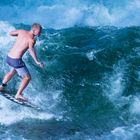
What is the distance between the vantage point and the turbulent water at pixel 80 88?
12.8 m

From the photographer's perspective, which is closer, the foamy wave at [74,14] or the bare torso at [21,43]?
the bare torso at [21,43]

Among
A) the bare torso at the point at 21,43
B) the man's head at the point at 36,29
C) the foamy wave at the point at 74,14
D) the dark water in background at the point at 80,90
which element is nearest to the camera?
the man's head at the point at 36,29

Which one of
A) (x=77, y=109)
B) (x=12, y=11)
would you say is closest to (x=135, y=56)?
(x=77, y=109)

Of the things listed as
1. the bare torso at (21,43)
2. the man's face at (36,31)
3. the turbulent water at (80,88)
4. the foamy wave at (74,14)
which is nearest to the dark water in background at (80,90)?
the turbulent water at (80,88)

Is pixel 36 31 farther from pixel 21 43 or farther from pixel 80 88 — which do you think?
pixel 80 88

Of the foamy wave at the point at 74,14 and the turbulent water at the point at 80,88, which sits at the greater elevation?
the foamy wave at the point at 74,14

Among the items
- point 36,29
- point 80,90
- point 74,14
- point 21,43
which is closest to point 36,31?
point 36,29

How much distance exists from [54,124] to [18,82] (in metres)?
3.06

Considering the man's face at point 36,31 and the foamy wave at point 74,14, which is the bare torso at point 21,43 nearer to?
the man's face at point 36,31

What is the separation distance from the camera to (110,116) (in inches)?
549

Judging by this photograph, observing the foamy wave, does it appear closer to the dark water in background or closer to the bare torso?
the dark water in background

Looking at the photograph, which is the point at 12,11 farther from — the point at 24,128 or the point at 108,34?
the point at 24,128

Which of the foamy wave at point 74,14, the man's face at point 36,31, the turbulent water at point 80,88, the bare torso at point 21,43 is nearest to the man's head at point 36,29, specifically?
the man's face at point 36,31

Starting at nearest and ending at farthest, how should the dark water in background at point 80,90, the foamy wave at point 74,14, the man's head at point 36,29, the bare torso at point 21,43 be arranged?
the man's head at point 36,29
the bare torso at point 21,43
the dark water in background at point 80,90
the foamy wave at point 74,14
